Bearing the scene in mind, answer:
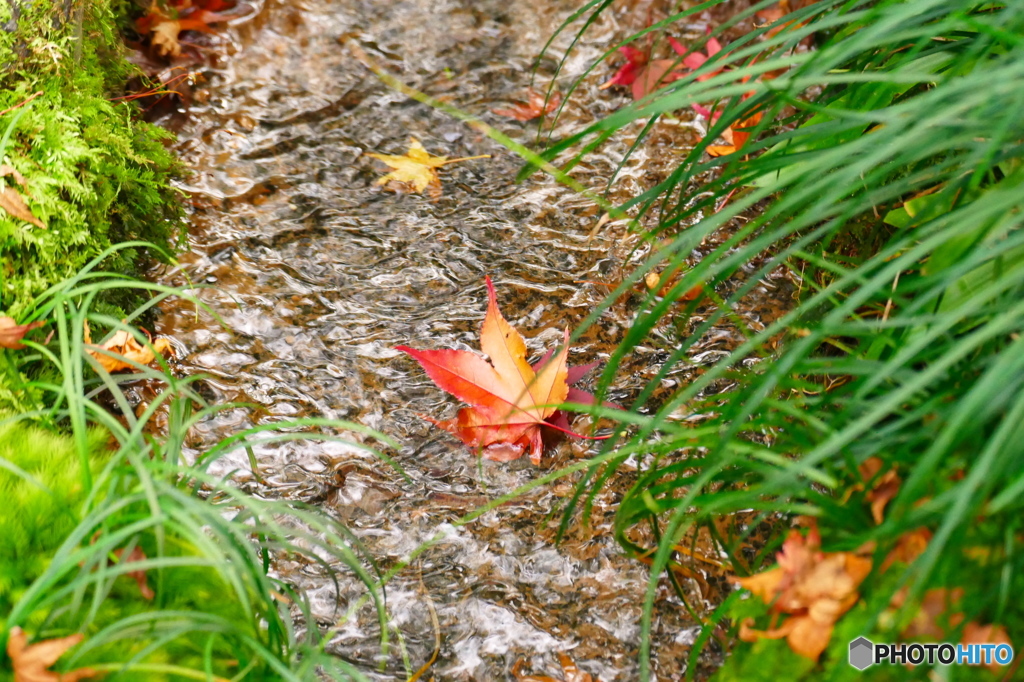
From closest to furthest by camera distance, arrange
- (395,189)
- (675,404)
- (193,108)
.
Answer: (675,404) → (395,189) → (193,108)

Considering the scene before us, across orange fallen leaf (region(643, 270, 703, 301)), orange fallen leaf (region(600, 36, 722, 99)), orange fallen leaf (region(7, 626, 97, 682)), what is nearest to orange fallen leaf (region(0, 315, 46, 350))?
orange fallen leaf (region(7, 626, 97, 682))

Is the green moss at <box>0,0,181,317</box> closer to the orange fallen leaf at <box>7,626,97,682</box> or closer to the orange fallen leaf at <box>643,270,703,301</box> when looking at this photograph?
the orange fallen leaf at <box>7,626,97,682</box>

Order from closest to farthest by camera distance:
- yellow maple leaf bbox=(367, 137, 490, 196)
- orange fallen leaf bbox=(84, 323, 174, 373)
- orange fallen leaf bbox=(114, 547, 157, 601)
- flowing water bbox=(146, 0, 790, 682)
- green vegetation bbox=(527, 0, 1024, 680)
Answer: green vegetation bbox=(527, 0, 1024, 680)
orange fallen leaf bbox=(114, 547, 157, 601)
flowing water bbox=(146, 0, 790, 682)
orange fallen leaf bbox=(84, 323, 174, 373)
yellow maple leaf bbox=(367, 137, 490, 196)

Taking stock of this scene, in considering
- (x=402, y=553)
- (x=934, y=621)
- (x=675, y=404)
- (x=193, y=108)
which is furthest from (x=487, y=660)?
(x=193, y=108)

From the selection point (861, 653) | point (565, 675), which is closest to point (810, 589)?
point (861, 653)

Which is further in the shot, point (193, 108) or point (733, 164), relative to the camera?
point (193, 108)

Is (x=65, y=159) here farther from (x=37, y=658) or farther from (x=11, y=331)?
(x=37, y=658)

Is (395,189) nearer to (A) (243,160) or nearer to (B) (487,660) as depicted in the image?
(A) (243,160)
